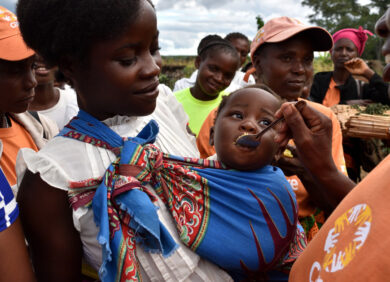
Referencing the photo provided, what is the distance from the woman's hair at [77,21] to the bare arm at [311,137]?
758mm

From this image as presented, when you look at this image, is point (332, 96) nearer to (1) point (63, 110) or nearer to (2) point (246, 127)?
(1) point (63, 110)

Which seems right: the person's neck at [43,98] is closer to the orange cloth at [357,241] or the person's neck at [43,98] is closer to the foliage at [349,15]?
the orange cloth at [357,241]

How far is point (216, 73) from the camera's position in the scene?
4.16 m

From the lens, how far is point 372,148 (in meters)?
3.66

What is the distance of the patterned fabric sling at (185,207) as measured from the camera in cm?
121

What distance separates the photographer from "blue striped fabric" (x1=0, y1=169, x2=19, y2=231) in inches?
44.9

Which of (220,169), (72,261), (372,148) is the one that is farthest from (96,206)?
(372,148)

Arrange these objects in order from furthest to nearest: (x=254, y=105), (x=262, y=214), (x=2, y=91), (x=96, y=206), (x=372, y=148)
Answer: (x=372, y=148)
(x=2, y=91)
(x=254, y=105)
(x=262, y=214)
(x=96, y=206)

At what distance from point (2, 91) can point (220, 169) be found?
146 cm

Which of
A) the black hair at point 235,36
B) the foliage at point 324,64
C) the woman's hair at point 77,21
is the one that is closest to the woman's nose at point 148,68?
the woman's hair at point 77,21

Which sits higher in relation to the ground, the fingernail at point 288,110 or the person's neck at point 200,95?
the fingernail at point 288,110

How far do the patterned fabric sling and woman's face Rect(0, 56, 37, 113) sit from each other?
1.00 meters

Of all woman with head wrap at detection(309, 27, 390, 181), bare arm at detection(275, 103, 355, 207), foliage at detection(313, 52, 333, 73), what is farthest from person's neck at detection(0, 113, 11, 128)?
foliage at detection(313, 52, 333, 73)

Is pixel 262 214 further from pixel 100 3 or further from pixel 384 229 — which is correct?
pixel 100 3
